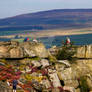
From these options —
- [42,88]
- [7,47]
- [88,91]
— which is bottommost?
[88,91]

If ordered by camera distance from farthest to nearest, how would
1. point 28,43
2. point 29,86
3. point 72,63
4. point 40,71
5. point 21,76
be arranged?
point 72,63
point 28,43
point 40,71
point 21,76
point 29,86

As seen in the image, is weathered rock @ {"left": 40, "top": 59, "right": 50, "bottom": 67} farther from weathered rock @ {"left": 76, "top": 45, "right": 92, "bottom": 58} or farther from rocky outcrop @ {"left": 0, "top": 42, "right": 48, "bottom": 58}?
weathered rock @ {"left": 76, "top": 45, "right": 92, "bottom": 58}

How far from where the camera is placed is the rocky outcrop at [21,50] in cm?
5803

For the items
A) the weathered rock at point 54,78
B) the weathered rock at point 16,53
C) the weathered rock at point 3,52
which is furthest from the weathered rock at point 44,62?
the weathered rock at point 3,52

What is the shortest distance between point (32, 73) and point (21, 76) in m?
2.90

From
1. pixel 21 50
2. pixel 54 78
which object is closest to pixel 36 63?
pixel 21 50

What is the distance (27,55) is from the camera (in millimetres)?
59438

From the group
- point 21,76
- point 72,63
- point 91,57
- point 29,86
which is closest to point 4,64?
point 21,76

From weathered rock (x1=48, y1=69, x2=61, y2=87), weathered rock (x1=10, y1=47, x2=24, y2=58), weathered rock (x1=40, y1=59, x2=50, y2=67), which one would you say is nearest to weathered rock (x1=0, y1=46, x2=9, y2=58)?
weathered rock (x1=10, y1=47, x2=24, y2=58)

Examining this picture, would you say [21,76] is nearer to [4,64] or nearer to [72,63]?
[4,64]

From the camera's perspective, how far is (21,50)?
194 ft

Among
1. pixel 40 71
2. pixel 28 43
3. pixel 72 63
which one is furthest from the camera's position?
pixel 72 63

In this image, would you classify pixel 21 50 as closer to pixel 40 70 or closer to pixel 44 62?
pixel 44 62

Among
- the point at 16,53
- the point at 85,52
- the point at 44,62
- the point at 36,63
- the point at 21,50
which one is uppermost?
the point at 21,50
